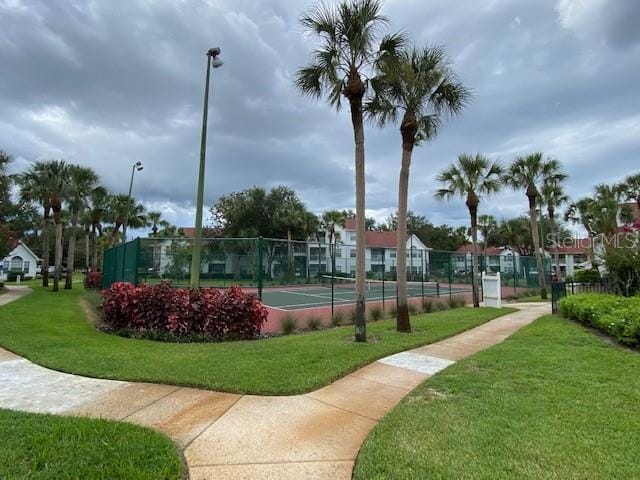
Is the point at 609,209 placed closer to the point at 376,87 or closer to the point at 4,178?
the point at 376,87

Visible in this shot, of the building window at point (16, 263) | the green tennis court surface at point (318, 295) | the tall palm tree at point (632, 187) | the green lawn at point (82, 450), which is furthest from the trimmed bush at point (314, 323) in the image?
the building window at point (16, 263)

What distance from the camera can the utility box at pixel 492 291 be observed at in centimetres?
1562

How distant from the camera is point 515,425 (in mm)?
3686

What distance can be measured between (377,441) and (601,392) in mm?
3126

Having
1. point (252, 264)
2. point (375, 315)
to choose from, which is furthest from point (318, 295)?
point (375, 315)

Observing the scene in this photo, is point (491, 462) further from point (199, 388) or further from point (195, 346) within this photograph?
point (195, 346)

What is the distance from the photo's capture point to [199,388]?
16.1ft

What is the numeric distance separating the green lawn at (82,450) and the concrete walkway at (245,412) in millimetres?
225

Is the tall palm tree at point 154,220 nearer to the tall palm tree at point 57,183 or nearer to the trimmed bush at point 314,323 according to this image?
the tall palm tree at point 57,183

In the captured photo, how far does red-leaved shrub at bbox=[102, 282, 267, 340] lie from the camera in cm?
869

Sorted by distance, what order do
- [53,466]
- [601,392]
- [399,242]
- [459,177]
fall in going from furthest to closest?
1. [459,177]
2. [399,242]
3. [601,392]
4. [53,466]

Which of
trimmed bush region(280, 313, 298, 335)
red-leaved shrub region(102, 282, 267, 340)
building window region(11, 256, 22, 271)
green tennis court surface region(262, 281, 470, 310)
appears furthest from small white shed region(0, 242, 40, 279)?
trimmed bush region(280, 313, 298, 335)

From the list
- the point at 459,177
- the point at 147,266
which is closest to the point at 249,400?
the point at 147,266

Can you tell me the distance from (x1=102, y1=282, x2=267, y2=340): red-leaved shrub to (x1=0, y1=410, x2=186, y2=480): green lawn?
4855 mm
